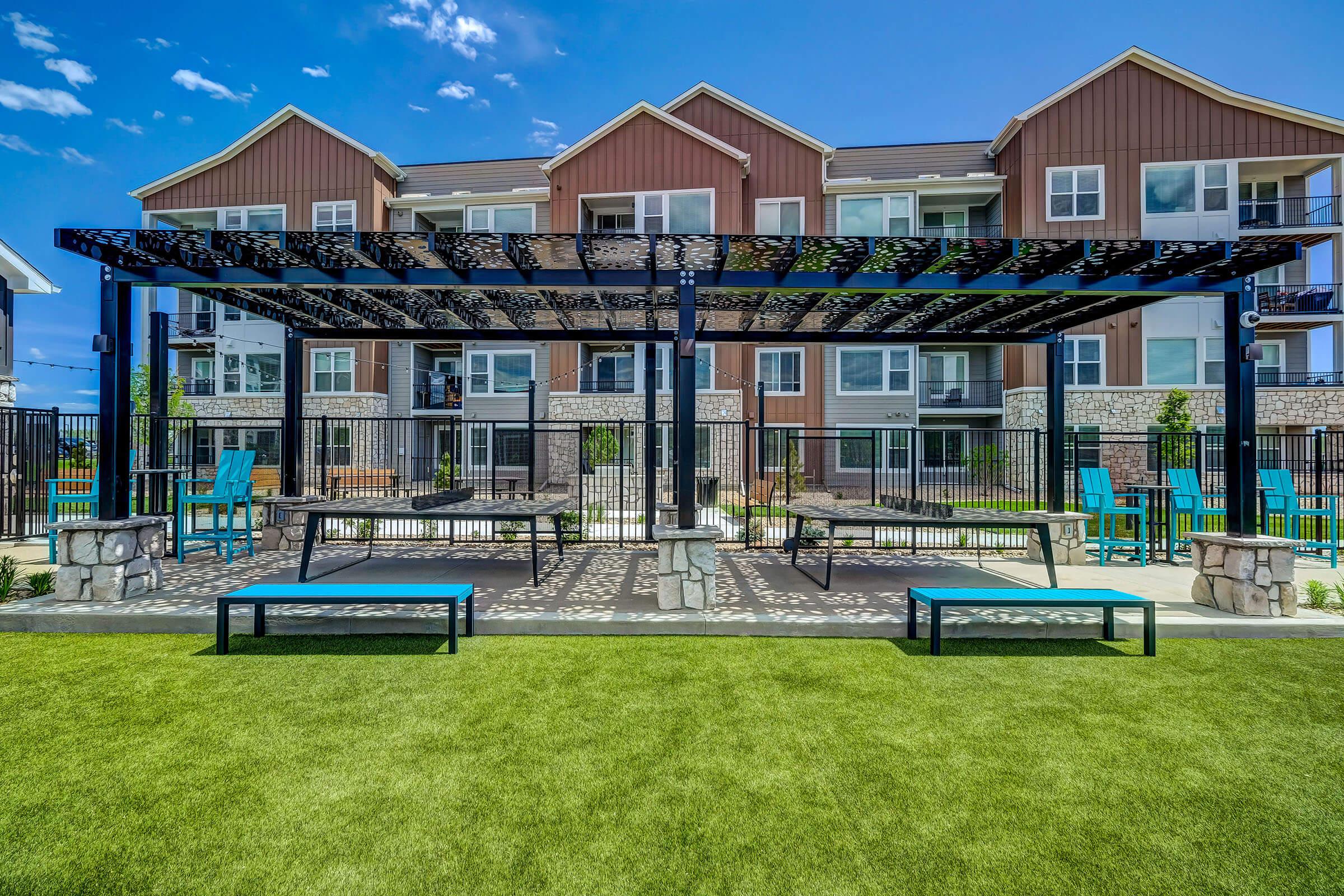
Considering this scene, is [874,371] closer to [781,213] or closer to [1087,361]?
[781,213]

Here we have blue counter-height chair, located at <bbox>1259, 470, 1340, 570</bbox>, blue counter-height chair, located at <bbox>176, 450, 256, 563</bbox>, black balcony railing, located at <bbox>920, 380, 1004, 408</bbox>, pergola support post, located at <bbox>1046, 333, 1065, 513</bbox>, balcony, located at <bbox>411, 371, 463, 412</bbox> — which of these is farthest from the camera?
balcony, located at <bbox>411, 371, 463, 412</bbox>

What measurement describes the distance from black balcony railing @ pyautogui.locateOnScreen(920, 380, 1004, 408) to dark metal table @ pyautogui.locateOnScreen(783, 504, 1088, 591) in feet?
56.1

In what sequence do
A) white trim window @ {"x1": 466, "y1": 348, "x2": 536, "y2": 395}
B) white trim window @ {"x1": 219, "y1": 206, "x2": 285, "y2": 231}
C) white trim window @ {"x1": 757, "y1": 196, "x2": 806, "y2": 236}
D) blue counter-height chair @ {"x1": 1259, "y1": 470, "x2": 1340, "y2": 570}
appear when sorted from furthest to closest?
white trim window @ {"x1": 466, "y1": 348, "x2": 536, "y2": 395}, white trim window @ {"x1": 219, "y1": 206, "x2": 285, "y2": 231}, white trim window @ {"x1": 757, "y1": 196, "x2": 806, "y2": 236}, blue counter-height chair @ {"x1": 1259, "y1": 470, "x2": 1340, "y2": 570}

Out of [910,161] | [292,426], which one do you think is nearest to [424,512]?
[292,426]

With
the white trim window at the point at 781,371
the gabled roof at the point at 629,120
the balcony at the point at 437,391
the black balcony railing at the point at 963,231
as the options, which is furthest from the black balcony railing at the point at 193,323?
the black balcony railing at the point at 963,231

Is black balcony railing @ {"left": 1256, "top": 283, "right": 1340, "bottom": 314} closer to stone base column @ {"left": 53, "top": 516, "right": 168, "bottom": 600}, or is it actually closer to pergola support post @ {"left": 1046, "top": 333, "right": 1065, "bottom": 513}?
pergola support post @ {"left": 1046, "top": 333, "right": 1065, "bottom": 513}

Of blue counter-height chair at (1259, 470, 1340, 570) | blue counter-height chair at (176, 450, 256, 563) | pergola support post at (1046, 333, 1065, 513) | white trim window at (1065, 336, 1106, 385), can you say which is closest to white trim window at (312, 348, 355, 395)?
blue counter-height chair at (176, 450, 256, 563)

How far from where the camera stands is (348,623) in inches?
214

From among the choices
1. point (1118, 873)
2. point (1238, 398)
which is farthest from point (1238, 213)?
point (1118, 873)

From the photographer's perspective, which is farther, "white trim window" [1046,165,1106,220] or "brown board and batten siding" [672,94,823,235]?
"brown board and batten siding" [672,94,823,235]

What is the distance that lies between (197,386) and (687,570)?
27.9 metres

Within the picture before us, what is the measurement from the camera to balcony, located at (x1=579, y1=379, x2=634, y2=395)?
22750mm

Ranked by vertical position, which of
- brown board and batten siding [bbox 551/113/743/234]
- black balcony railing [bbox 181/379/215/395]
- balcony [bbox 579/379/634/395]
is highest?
brown board and batten siding [bbox 551/113/743/234]

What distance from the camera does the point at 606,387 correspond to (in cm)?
2328
